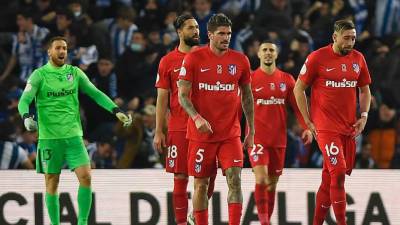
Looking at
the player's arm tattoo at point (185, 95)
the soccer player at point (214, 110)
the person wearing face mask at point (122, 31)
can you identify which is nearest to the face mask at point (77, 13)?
the person wearing face mask at point (122, 31)

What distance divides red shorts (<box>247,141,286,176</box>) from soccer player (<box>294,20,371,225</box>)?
1.34 m

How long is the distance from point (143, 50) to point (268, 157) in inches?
157

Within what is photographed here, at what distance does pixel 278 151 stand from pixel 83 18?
15.6 ft

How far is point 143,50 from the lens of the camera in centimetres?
1722

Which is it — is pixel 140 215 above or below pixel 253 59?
below

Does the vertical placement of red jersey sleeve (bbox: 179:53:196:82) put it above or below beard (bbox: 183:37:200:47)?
below

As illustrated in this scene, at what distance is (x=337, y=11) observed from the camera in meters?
18.2

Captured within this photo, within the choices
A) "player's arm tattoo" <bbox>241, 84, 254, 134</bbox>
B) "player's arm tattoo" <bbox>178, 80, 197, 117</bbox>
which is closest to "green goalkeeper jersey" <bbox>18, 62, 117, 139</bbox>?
"player's arm tattoo" <bbox>178, 80, 197, 117</bbox>

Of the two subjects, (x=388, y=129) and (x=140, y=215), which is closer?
(x=140, y=215)

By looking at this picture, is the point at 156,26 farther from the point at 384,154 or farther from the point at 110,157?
the point at 384,154

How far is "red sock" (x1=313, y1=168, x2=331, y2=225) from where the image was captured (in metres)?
12.5

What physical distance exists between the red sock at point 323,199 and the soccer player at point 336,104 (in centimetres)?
1

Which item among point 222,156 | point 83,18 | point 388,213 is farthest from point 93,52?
point 222,156

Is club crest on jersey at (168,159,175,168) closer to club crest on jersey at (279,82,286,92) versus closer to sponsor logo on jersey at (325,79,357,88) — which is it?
sponsor logo on jersey at (325,79,357,88)
